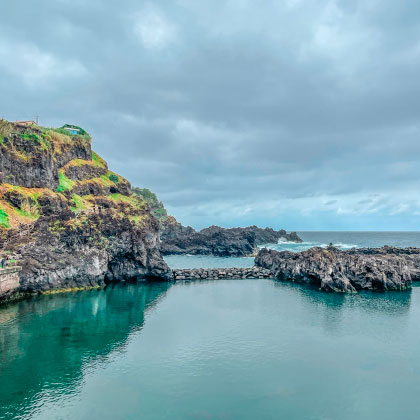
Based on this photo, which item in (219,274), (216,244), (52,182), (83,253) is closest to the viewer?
(83,253)

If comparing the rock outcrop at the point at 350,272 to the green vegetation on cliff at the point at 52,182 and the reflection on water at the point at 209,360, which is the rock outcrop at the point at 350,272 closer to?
the reflection on water at the point at 209,360

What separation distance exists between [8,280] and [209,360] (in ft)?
136

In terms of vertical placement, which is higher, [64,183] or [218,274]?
[64,183]

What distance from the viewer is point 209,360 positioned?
3581cm

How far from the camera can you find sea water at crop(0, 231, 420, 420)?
27203mm

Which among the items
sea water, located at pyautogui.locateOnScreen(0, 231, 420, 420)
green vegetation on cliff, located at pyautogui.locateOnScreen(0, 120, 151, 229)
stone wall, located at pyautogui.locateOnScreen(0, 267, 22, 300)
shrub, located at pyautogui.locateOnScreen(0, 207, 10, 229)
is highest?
green vegetation on cliff, located at pyautogui.locateOnScreen(0, 120, 151, 229)

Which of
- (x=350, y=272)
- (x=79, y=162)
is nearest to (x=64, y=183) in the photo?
(x=79, y=162)

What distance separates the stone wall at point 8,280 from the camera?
180 feet

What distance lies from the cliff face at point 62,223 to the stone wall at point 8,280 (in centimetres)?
185

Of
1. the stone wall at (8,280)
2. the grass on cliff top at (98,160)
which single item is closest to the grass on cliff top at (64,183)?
the grass on cliff top at (98,160)

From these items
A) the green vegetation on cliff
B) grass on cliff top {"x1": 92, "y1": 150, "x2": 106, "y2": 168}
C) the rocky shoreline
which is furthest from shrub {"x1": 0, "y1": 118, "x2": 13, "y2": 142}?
the rocky shoreline

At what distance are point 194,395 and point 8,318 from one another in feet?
116

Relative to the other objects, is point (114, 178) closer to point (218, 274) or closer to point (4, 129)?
point (4, 129)

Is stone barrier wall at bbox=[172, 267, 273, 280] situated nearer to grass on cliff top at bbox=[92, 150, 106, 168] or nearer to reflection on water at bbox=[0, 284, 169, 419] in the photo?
reflection on water at bbox=[0, 284, 169, 419]
